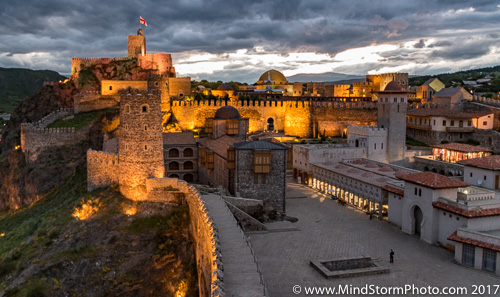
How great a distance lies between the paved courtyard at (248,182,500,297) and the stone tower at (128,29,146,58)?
114 feet

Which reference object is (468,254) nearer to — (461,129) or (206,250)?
(206,250)

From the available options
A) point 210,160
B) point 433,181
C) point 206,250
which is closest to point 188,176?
point 210,160

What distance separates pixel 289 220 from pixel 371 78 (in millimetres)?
46556

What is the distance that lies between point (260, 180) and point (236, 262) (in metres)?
12.3

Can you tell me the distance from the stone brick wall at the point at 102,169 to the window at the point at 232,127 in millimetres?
12543

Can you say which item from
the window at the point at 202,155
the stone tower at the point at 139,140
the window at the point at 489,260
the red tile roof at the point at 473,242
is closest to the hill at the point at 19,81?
the window at the point at 202,155

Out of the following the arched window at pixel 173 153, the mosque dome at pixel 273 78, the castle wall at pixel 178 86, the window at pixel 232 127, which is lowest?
the arched window at pixel 173 153

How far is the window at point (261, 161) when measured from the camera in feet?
87.4

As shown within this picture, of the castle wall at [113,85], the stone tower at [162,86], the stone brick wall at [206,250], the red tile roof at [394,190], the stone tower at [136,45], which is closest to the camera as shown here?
the stone brick wall at [206,250]

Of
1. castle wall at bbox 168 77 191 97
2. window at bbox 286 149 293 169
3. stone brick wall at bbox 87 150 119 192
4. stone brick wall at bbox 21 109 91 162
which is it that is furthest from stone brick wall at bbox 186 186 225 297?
castle wall at bbox 168 77 191 97

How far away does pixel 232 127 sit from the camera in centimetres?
3688

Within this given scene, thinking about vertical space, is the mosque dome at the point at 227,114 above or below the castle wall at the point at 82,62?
below

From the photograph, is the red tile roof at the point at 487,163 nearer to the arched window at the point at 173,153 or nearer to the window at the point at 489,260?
the window at the point at 489,260

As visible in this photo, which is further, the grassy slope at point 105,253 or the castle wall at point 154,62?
the castle wall at point 154,62
